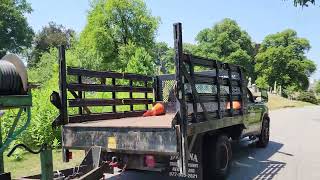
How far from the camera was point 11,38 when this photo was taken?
72.7 m

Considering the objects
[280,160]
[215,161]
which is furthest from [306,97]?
[215,161]

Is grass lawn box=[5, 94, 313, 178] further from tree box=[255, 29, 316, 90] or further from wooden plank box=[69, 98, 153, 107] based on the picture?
tree box=[255, 29, 316, 90]

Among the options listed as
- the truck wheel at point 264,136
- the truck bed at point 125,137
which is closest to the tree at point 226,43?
the truck wheel at point 264,136

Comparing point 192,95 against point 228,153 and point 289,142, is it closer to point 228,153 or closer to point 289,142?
point 228,153

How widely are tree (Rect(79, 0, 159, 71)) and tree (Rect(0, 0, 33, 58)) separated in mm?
27862

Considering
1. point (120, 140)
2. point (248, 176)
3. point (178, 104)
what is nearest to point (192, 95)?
point (178, 104)

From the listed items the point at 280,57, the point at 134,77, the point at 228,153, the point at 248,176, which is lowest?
the point at 248,176

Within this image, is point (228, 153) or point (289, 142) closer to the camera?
point (228, 153)

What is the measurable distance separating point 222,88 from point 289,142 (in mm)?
5996

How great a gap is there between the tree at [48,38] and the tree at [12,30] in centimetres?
258

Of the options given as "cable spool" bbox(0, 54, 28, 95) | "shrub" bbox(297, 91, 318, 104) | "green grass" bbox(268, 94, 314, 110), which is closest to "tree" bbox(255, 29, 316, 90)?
"shrub" bbox(297, 91, 318, 104)

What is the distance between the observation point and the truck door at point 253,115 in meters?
9.87

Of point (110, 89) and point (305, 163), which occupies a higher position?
point (110, 89)

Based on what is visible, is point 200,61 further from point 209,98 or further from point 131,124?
point 131,124
